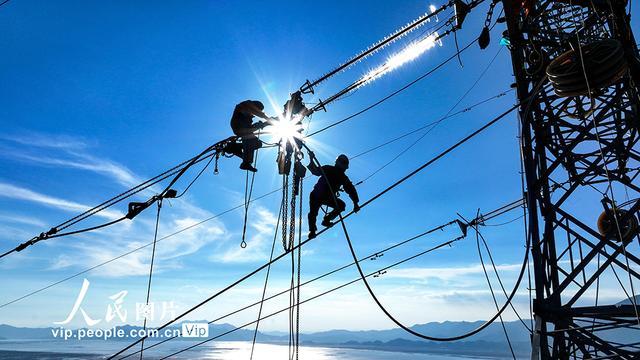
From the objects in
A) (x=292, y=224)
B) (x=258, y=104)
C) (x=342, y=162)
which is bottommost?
(x=292, y=224)

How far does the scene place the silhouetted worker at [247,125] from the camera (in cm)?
734

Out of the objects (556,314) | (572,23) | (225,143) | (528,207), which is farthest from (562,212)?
(225,143)

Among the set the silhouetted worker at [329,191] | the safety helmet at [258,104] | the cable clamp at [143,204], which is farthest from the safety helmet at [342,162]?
the cable clamp at [143,204]

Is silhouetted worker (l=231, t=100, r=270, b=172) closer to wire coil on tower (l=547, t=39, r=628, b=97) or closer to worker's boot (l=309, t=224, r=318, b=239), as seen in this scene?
worker's boot (l=309, t=224, r=318, b=239)

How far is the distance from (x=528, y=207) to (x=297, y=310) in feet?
16.8

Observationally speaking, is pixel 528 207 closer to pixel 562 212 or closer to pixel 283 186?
pixel 562 212

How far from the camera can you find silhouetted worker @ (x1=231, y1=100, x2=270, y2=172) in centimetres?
734

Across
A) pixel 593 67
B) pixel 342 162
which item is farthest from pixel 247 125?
pixel 593 67

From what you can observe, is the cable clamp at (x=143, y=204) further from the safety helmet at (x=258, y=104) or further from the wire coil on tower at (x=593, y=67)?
the wire coil on tower at (x=593, y=67)

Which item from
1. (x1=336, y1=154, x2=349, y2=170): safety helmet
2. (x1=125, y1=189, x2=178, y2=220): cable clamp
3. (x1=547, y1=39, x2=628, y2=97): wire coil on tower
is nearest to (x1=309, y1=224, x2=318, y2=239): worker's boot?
(x1=336, y1=154, x2=349, y2=170): safety helmet

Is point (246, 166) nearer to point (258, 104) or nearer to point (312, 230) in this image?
point (258, 104)

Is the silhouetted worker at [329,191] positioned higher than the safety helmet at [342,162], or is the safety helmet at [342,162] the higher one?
the safety helmet at [342,162]

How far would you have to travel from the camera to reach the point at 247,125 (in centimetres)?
751

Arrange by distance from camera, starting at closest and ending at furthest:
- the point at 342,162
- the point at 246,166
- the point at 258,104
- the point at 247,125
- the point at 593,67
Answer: the point at 593,67 < the point at 258,104 < the point at 247,125 < the point at 246,166 < the point at 342,162
